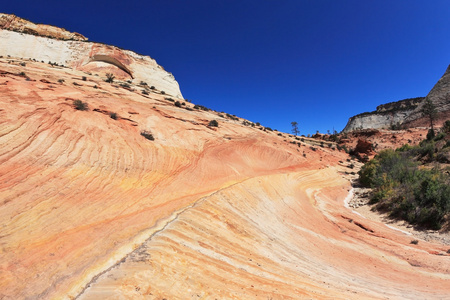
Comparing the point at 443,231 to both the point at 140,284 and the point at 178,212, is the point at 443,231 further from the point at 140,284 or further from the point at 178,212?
the point at 140,284

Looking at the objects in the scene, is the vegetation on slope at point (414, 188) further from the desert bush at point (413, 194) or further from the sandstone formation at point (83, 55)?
the sandstone formation at point (83, 55)

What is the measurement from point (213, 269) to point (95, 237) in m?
2.51

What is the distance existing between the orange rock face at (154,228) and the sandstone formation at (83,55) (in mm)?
30145

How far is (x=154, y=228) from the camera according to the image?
497 centimetres

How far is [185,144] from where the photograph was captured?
13.2 meters

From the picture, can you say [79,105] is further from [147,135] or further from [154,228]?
[154,228]

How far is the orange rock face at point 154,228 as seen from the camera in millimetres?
3553

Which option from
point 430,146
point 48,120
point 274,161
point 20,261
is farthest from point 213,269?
point 430,146

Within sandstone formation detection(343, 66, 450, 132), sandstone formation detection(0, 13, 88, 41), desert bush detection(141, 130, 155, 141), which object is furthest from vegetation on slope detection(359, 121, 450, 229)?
sandstone formation detection(0, 13, 88, 41)

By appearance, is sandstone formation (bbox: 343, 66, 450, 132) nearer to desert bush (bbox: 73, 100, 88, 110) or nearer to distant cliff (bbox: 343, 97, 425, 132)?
distant cliff (bbox: 343, 97, 425, 132)

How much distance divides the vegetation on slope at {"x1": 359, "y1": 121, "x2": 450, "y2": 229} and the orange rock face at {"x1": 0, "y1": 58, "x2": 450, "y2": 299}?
2.23 metres

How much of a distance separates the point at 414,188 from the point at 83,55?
166ft

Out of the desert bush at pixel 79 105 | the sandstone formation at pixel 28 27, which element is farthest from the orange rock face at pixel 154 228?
the sandstone formation at pixel 28 27

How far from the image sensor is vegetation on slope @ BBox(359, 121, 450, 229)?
986 cm
